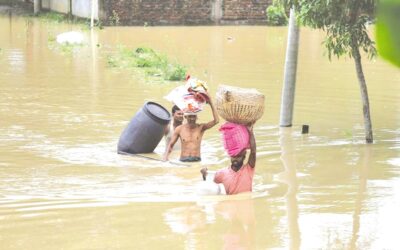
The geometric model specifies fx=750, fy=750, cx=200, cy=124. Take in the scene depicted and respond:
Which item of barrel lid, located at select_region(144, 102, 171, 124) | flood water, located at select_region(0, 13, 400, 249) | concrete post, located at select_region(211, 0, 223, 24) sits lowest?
flood water, located at select_region(0, 13, 400, 249)

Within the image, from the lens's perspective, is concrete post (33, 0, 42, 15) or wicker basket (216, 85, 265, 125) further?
concrete post (33, 0, 42, 15)

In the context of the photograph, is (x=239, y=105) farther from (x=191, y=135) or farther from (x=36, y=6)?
(x=36, y=6)

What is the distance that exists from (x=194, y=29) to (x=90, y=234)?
24.0 m

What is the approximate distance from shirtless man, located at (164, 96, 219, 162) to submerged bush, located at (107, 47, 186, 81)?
7159 mm

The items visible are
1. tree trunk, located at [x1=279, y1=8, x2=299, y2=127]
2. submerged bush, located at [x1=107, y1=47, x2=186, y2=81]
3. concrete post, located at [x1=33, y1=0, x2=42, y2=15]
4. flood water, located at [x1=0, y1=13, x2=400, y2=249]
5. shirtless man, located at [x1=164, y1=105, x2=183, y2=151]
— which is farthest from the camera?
concrete post, located at [x1=33, y1=0, x2=42, y2=15]

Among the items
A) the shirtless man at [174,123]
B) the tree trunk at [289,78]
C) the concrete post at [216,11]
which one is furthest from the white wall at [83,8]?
the shirtless man at [174,123]

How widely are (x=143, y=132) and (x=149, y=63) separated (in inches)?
337

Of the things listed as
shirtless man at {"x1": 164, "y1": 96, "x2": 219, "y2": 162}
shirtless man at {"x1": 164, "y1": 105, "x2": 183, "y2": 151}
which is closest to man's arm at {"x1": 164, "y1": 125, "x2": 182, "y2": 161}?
shirtless man at {"x1": 164, "y1": 96, "x2": 219, "y2": 162}

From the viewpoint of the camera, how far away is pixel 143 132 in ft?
28.1

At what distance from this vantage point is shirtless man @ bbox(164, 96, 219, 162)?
7.68 m

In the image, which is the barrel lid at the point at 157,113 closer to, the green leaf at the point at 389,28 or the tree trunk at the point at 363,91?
the tree trunk at the point at 363,91

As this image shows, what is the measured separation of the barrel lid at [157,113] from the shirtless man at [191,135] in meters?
0.66

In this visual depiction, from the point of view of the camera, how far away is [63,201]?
6074 millimetres

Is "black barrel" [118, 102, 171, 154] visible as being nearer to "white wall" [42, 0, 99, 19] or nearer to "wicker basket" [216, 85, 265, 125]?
"wicker basket" [216, 85, 265, 125]
